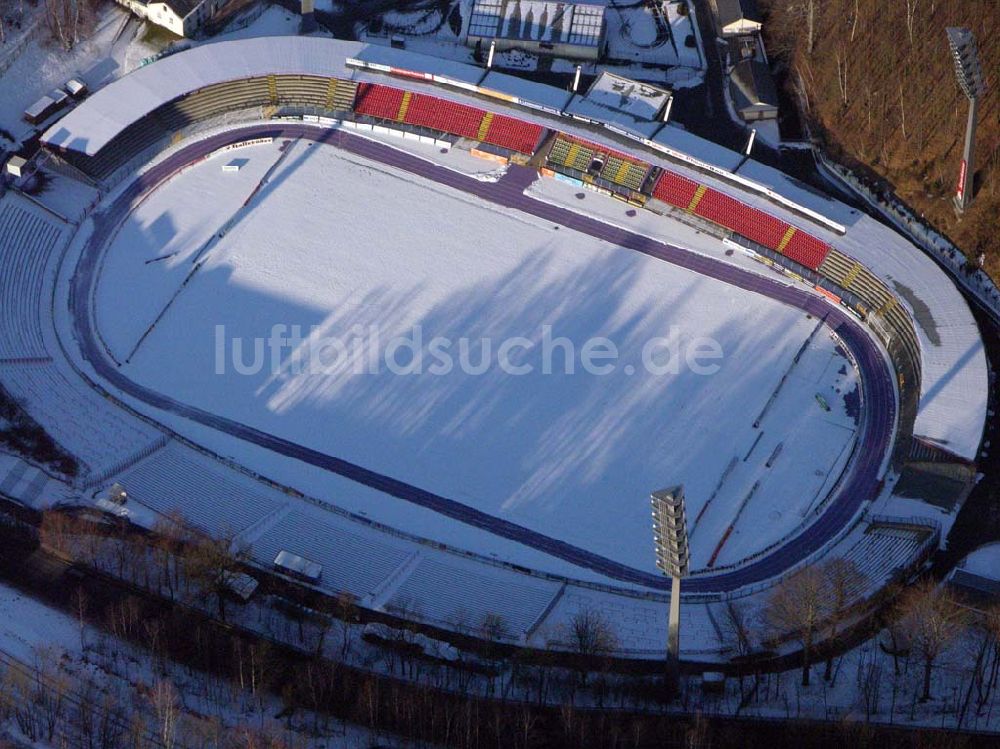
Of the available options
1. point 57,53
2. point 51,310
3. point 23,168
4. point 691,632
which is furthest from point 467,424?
point 57,53

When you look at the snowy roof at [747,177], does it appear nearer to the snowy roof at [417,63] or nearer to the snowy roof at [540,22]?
Answer: the snowy roof at [417,63]

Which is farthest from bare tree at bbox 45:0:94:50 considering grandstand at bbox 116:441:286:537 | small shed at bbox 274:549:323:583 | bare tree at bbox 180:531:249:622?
small shed at bbox 274:549:323:583

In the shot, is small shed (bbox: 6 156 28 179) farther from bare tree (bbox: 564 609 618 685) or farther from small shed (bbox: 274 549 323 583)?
bare tree (bbox: 564 609 618 685)

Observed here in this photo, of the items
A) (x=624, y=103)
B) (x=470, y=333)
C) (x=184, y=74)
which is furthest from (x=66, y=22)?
(x=470, y=333)

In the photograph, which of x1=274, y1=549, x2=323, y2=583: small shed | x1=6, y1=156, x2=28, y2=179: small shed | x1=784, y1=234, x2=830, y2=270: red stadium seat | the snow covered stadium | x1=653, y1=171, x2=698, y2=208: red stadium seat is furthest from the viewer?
x1=653, y1=171, x2=698, y2=208: red stadium seat

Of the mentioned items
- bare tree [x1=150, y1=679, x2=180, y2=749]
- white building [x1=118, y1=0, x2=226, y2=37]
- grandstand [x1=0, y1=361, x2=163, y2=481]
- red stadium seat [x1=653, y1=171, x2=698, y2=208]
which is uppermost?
white building [x1=118, y1=0, x2=226, y2=37]
